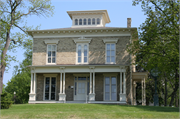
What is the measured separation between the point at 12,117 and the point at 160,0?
1508 cm

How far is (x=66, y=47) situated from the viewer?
26.5 meters

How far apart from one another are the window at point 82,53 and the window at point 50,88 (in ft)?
11.8

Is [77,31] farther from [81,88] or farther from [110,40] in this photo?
[81,88]

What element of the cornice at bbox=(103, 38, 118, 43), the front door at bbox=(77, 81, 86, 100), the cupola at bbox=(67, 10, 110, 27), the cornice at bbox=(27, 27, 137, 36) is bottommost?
the front door at bbox=(77, 81, 86, 100)

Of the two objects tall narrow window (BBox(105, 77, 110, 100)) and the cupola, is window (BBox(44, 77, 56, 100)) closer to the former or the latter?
tall narrow window (BBox(105, 77, 110, 100))

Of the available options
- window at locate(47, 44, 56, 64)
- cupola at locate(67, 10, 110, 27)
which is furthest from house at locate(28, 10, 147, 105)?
cupola at locate(67, 10, 110, 27)

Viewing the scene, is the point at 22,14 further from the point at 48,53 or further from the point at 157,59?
the point at 157,59

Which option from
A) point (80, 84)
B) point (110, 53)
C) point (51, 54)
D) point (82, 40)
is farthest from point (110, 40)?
point (51, 54)

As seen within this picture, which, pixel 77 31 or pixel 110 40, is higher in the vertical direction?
pixel 77 31

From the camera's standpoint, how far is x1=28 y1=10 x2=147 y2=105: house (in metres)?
25.2

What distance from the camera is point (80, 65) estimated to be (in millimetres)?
24719

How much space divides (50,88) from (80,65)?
456 centimetres

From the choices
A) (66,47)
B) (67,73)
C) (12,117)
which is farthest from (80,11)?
(12,117)

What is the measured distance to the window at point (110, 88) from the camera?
83.4 feet
